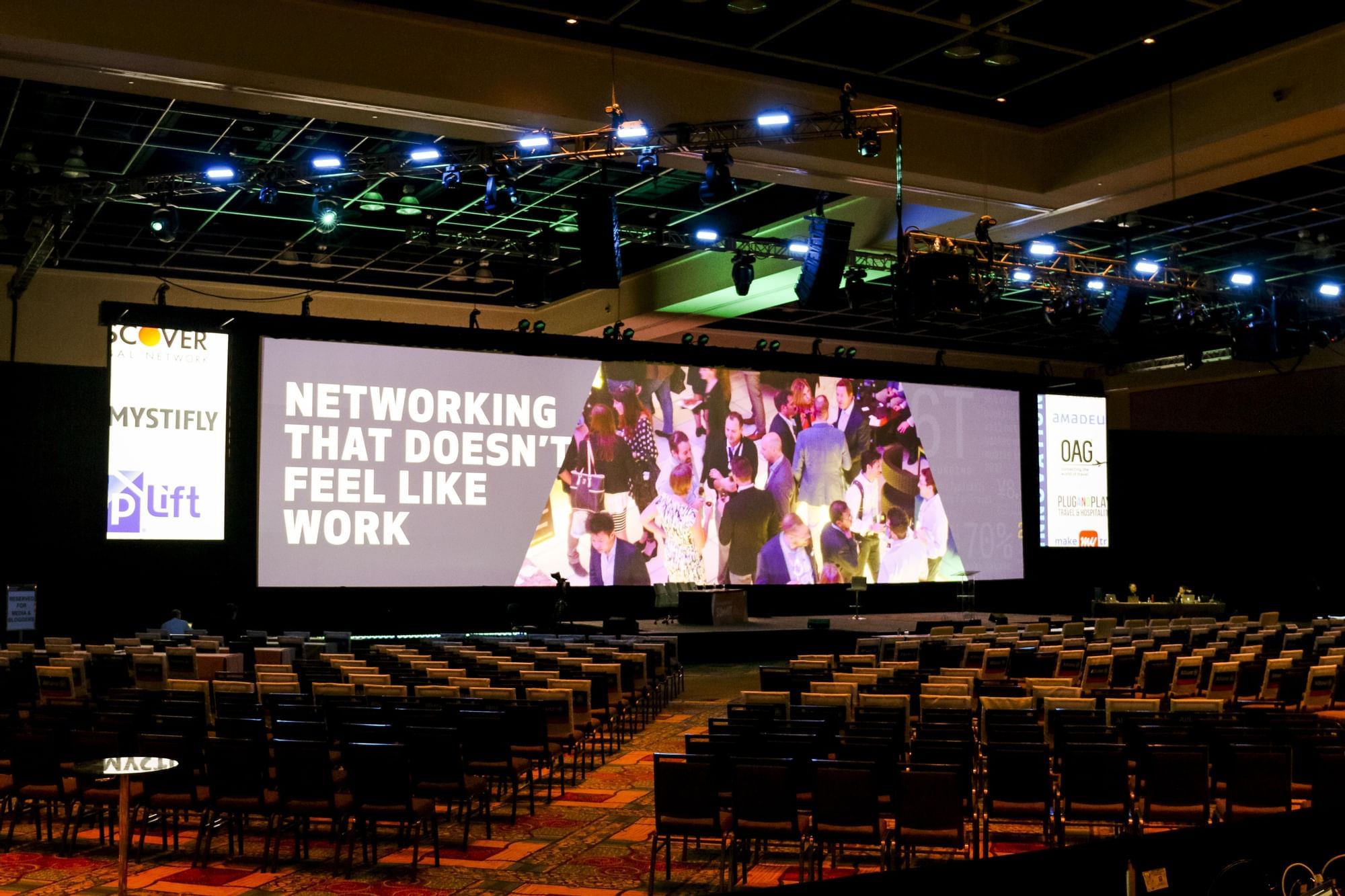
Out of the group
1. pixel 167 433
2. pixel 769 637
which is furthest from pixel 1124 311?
pixel 167 433

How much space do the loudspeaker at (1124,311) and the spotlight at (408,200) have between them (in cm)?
887

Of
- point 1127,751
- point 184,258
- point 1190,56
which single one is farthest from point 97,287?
point 1127,751

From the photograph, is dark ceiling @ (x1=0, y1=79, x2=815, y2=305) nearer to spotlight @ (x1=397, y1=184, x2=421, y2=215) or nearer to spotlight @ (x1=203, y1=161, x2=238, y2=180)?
spotlight @ (x1=397, y1=184, x2=421, y2=215)

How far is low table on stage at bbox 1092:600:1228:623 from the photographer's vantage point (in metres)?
23.0

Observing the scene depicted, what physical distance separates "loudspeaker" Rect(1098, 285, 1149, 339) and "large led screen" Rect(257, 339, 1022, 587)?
7.09m

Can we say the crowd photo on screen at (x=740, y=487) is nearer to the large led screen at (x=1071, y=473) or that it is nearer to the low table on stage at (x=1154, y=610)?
the large led screen at (x=1071, y=473)

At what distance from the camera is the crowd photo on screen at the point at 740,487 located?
20.2 metres

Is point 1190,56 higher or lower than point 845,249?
higher

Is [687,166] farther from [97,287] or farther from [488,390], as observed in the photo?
[97,287]

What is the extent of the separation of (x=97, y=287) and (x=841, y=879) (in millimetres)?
20206

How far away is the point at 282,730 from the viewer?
7.94 metres

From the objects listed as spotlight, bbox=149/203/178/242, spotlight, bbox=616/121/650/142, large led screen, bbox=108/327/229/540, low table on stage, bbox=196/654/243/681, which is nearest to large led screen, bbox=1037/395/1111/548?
large led screen, bbox=108/327/229/540

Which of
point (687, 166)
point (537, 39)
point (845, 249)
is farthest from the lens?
point (845, 249)

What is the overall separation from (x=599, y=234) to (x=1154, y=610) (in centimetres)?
1585
